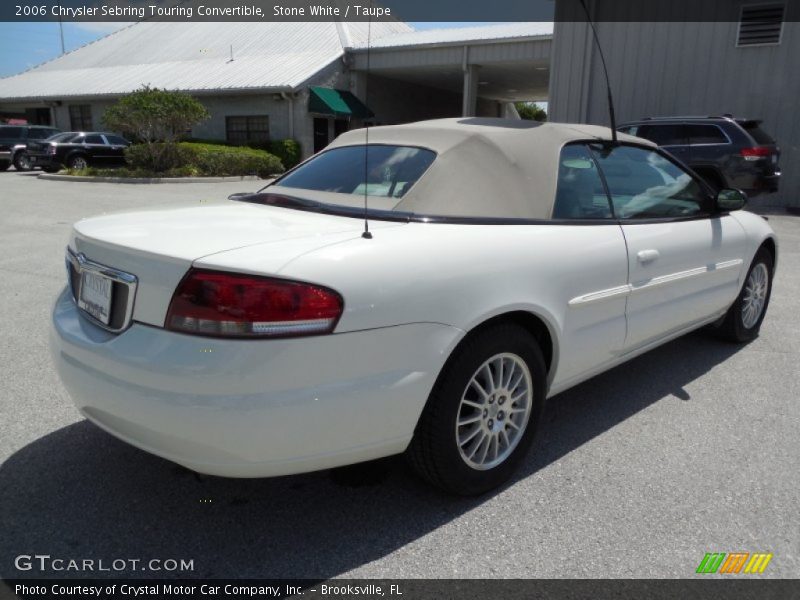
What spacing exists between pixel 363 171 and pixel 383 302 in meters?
1.28

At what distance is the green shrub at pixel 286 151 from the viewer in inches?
923

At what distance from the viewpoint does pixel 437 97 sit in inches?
1244

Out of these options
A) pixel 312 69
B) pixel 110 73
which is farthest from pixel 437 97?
pixel 110 73

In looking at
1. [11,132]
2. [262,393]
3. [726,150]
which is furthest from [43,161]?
[262,393]

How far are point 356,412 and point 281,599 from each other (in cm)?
65

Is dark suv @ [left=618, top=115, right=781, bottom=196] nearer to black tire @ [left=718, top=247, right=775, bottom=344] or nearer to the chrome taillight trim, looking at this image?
black tire @ [left=718, top=247, right=775, bottom=344]

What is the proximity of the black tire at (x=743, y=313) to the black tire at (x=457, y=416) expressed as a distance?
251cm

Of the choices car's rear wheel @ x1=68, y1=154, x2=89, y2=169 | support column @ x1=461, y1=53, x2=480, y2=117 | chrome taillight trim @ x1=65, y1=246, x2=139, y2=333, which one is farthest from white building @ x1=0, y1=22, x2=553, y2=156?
chrome taillight trim @ x1=65, y1=246, x2=139, y2=333

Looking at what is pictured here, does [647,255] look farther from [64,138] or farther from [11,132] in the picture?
[11,132]

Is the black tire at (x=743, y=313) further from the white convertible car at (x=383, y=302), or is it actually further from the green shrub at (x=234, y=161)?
the green shrub at (x=234, y=161)

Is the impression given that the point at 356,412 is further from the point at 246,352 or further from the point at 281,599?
the point at 281,599

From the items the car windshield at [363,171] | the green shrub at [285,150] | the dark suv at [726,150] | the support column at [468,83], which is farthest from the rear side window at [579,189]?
the green shrub at [285,150]

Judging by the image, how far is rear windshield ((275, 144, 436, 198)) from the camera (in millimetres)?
2946

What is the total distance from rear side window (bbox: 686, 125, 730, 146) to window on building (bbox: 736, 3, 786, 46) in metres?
4.78
